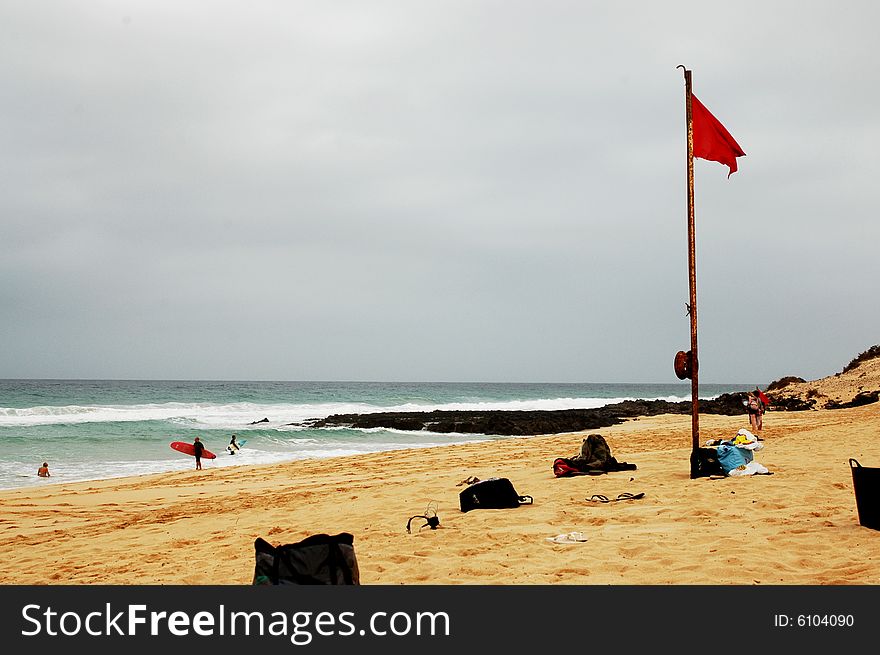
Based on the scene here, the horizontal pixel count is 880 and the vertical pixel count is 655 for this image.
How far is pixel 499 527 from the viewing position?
765 centimetres

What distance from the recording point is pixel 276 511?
10305 mm

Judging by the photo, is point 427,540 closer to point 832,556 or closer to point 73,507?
point 832,556

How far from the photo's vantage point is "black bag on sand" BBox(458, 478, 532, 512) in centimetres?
876

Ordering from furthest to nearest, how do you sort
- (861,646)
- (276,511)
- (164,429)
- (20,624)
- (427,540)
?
(164,429) → (276,511) → (427,540) → (20,624) → (861,646)

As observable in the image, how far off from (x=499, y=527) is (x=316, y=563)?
3.44 m

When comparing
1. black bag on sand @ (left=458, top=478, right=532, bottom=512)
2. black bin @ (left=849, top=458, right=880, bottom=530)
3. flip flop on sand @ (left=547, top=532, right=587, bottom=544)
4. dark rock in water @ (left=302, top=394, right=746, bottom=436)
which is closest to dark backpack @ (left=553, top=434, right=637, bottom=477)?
black bag on sand @ (left=458, top=478, right=532, bottom=512)

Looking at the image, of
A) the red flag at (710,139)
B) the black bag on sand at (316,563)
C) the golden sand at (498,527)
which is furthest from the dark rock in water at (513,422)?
the black bag on sand at (316,563)

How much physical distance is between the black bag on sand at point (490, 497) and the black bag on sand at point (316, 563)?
4.21 meters

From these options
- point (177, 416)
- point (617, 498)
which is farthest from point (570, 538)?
point (177, 416)

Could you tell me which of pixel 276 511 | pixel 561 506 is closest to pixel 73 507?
pixel 276 511

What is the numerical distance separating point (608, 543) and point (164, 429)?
101ft

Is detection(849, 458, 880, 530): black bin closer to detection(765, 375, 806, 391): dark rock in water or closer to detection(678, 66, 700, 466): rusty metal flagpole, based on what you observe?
detection(678, 66, 700, 466): rusty metal flagpole

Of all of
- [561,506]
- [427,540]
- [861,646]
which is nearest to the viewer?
[861,646]

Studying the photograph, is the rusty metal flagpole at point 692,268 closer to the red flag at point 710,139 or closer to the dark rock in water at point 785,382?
the red flag at point 710,139
